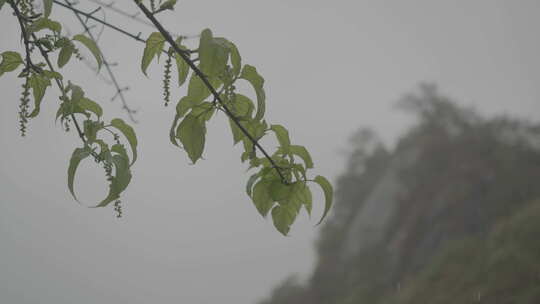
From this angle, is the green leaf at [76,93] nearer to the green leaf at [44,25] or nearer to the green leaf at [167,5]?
the green leaf at [44,25]

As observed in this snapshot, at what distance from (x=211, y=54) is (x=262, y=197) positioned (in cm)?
38

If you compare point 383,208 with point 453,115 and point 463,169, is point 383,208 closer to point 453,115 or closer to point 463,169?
point 463,169

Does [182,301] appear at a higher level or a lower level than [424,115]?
higher

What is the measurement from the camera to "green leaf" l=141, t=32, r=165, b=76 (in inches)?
30.6

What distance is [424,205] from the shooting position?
32.6ft

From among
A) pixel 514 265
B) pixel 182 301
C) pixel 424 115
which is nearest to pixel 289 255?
pixel 182 301

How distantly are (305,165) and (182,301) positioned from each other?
273 ft

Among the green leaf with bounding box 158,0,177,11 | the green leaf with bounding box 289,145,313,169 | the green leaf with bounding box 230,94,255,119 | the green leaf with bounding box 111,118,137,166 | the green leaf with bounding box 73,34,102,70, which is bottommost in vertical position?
the green leaf with bounding box 289,145,313,169

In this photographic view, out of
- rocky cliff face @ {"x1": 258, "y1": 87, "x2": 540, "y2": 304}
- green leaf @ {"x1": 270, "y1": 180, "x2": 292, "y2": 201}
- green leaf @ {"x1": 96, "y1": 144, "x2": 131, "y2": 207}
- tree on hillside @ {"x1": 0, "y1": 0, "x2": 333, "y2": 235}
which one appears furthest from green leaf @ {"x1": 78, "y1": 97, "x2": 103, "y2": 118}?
rocky cliff face @ {"x1": 258, "y1": 87, "x2": 540, "y2": 304}

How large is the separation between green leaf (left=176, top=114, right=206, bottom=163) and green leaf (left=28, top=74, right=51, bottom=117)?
353 mm

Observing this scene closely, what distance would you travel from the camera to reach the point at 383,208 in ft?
36.9

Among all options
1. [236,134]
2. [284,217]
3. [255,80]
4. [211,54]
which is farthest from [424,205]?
[211,54]

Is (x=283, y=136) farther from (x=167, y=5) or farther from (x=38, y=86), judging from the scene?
(x=38, y=86)

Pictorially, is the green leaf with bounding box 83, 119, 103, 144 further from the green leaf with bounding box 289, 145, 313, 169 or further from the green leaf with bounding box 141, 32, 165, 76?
the green leaf with bounding box 289, 145, 313, 169
